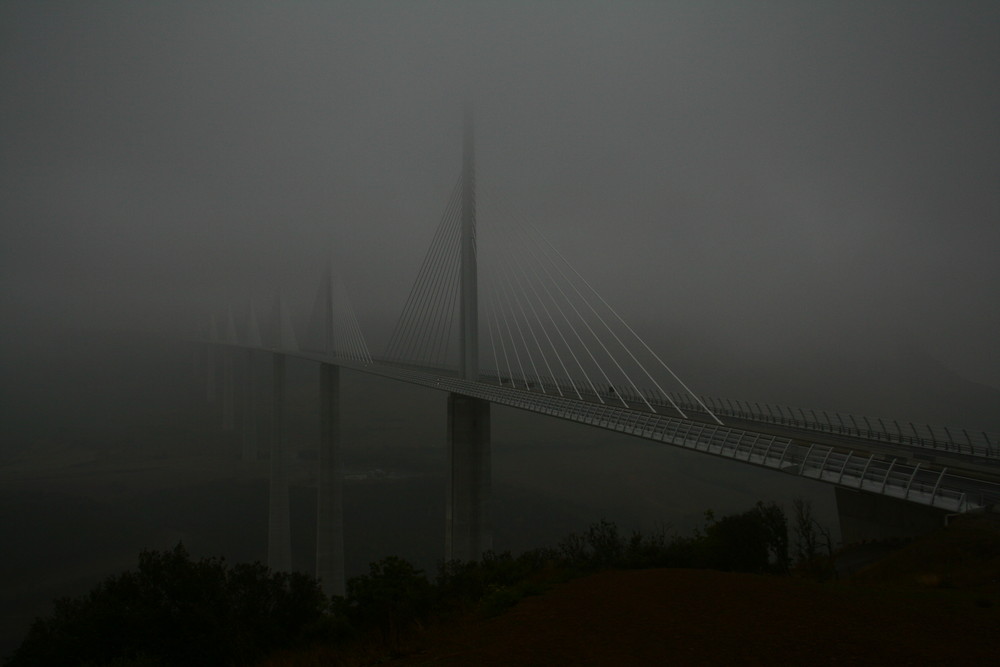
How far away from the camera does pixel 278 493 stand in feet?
99.5

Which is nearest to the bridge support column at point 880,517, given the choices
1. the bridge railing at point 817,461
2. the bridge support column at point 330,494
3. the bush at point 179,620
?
the bridge railing at point 817,461

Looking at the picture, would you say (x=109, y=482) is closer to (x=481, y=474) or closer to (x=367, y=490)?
(x=367, y=490)

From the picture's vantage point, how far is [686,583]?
242 inches

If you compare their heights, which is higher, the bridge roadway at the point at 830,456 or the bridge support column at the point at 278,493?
the bridge roadway at the point at 830,456

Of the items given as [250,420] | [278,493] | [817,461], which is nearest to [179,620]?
[817,461]

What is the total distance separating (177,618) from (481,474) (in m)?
10.8

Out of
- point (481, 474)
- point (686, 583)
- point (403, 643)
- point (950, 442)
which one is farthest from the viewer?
point (481, 474)

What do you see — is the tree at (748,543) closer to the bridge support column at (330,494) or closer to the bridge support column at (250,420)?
the bridge support column at (330,494)

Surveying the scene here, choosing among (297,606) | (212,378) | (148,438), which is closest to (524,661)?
(297,606)

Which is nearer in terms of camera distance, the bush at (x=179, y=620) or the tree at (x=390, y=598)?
the bush at (x=179, y=620)

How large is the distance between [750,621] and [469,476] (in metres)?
12.6

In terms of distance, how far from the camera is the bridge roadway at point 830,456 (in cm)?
612

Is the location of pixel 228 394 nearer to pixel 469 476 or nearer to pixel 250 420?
pixel 250 420

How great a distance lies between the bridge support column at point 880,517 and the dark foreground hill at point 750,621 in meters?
0.77
